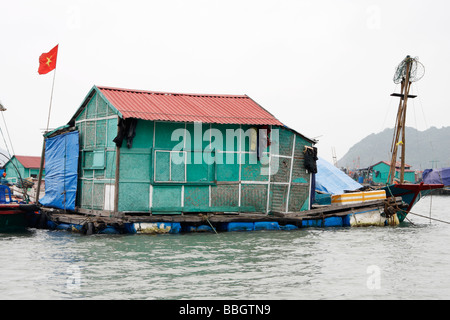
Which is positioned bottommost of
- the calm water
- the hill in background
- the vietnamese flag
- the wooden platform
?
the calm water

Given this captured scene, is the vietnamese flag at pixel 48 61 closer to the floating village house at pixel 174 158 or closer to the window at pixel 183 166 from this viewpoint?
the floating village house at pixel 174 158

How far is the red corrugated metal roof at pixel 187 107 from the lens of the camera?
50.6 ft

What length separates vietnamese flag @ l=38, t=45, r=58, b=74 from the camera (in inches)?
704

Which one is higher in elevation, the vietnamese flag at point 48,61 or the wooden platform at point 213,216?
the vietnamese flag at point 48,61

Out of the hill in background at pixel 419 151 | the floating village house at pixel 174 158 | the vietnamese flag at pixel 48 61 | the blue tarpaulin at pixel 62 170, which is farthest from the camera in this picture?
the hill in background at pixel 419 151

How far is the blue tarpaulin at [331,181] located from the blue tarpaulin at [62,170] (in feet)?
36.5

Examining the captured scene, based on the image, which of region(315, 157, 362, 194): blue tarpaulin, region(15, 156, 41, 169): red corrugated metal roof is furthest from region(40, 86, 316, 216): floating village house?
region(15, 156, 41, 169): red corrugated metal roof

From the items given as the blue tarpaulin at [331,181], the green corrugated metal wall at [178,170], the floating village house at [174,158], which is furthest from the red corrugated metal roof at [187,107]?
the blue tarpaulin at [331,181]

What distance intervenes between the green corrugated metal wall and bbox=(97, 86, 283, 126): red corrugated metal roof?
0.32m

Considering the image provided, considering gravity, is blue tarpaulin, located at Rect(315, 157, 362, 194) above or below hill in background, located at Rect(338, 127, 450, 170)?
below

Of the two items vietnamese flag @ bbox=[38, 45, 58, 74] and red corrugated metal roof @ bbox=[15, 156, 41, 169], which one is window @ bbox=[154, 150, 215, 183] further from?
red corrugated metal roof @ bbox=[15, 156, 41, 169]

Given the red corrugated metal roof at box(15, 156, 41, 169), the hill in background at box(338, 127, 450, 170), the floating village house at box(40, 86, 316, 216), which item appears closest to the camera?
the floating village house at box(40, 86, 316, 216)
